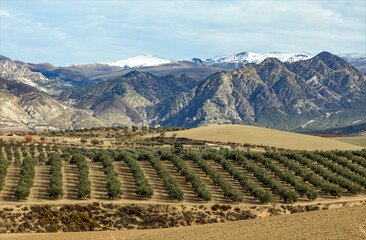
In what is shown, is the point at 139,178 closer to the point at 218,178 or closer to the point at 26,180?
the point at 218,178

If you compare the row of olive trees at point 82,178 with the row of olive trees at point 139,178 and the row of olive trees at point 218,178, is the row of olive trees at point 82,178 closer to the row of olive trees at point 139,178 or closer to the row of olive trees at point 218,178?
the row of olive trees at point 139,178

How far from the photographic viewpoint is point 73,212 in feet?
222

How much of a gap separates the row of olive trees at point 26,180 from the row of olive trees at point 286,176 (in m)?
49.0

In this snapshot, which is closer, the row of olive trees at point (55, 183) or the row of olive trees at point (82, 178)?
the row of olive trees at point (55, 183)

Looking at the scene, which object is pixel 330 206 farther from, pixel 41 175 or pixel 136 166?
pixel 41 175

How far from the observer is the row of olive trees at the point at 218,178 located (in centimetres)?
7577

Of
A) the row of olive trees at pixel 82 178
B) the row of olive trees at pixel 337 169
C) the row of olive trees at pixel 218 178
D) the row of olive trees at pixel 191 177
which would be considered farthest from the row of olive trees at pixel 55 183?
the row of olive trees at pixel 337 169

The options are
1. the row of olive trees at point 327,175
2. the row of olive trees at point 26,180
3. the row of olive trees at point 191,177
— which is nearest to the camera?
the row of olive trees at point 26,180

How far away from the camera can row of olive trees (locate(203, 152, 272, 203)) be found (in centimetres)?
7619

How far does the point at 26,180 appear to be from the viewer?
78.2 metres

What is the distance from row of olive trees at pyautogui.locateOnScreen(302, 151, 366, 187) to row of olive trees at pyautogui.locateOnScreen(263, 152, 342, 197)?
5814mm

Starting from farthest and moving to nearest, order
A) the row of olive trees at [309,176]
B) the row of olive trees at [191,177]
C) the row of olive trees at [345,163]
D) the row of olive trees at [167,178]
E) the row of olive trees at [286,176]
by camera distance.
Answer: the row of olive trees at [345,163], the row of olive trees at [309,176], the row of olive trees at [286,176], the row of olive trees at [191,177], the row of olive trees at [167,178]

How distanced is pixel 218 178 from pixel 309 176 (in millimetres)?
21064

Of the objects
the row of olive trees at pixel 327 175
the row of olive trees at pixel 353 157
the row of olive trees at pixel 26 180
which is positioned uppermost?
the row of olive trees at pixel 353 157
